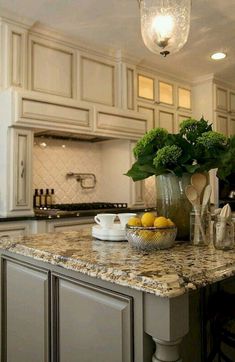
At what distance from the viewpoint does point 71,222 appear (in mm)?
3104

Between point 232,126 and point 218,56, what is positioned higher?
point 218,56

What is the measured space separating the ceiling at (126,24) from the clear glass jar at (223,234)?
2.27 m

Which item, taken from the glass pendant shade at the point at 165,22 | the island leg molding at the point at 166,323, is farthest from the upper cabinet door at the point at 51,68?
the island leg molding at the point at 166,323

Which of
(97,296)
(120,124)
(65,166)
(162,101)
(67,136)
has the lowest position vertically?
(97,296)

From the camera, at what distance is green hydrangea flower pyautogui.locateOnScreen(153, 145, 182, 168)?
1497 mm

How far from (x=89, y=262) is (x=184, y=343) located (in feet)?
1.59

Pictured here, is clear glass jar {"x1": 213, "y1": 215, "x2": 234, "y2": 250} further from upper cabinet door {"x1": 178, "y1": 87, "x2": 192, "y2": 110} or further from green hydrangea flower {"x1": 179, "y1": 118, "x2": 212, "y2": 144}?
upper cabinet door {"x1": 178, "y1": 87, "x2": 192, "y2": 110}

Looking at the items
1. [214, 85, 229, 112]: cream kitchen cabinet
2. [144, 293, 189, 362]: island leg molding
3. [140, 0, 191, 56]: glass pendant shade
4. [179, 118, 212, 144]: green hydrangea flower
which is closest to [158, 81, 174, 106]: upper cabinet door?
[214, 85, 229, 112]: cream kitchen cabinet

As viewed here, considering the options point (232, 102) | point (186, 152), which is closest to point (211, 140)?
point (186, 152)

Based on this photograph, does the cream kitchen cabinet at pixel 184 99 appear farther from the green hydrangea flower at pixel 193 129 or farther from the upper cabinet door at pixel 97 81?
the green hydrangea flower at pixel 193 129

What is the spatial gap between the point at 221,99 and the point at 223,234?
4.06m

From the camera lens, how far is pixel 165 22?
1.94 meters

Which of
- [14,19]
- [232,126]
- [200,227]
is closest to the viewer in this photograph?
[200,227]

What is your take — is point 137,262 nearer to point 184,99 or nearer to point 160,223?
point 160,223
